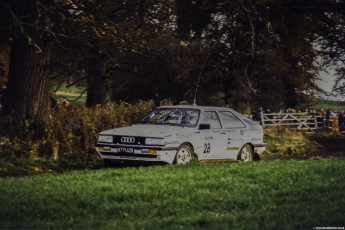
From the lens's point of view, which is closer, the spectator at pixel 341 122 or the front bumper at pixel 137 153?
the front bumper at pixel 137 153

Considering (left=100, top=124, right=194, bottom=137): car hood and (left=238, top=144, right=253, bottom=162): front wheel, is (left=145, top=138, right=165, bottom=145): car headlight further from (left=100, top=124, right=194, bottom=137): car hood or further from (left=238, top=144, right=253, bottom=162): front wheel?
(left=238, top=144, right=253, bottom=162): front wheel

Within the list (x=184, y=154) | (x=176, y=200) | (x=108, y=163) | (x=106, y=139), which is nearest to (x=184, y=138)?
(x=184, y=154)

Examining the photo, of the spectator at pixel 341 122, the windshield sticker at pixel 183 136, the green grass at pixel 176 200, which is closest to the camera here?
the green grass at pixel 176 200

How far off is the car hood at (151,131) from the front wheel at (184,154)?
1.27ft

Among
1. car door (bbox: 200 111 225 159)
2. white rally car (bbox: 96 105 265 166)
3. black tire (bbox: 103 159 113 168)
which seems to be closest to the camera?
white rally car (bbox: 96 105 265 166)

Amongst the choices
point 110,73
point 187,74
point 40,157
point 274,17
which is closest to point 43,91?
point 40,157

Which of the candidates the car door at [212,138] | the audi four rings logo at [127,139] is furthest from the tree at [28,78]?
the car door at [212,138]

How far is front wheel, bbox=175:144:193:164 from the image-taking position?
39.7ft

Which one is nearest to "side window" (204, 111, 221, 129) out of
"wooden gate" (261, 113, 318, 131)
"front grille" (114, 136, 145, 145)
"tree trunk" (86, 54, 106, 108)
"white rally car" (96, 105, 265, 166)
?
"white rally car" (96, 105, 265, 166)

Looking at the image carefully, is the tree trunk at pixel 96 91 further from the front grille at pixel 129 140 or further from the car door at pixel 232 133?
the front grille at pixel 129 140

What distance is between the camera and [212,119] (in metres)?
13.5

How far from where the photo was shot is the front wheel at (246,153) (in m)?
14.1

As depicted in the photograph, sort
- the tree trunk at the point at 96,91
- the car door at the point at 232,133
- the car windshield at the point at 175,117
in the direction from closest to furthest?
the car windshield at the point at 175,117 < the car door at the point at 232,133 < the tree trunk at the point at 96,91

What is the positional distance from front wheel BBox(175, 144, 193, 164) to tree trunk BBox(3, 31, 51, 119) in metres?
4.75
